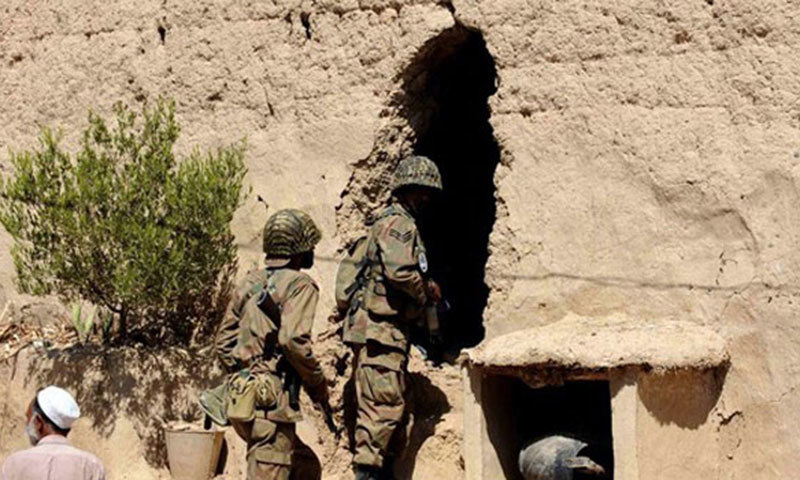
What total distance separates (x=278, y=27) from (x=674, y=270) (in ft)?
9.66

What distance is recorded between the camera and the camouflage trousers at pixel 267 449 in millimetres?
7414

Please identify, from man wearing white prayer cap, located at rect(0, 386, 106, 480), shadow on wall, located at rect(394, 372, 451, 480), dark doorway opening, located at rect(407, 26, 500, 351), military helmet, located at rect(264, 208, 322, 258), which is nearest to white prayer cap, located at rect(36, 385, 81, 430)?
man wearing white prayer cap, located at rect(0, 386, 106, 480)

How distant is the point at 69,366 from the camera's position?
861cm

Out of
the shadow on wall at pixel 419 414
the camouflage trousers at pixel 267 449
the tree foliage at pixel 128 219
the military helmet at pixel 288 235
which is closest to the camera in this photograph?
the camouflage trousers at pixel 267 449

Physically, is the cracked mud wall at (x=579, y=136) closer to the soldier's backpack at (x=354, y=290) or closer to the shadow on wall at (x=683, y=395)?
the shadow on wall at (x=683, y=395)

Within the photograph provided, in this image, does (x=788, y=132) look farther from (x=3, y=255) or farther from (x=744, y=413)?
(x=3, y=255)

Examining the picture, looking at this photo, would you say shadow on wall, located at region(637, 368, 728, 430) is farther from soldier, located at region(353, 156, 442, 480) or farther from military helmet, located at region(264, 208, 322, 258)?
military helmet, located at region(264, 208, 322, 258)

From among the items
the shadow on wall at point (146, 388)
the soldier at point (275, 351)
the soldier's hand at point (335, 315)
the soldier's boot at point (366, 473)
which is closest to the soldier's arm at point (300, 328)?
the soldier at point (275, 351)

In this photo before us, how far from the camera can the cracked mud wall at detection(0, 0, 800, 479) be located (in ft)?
23.1

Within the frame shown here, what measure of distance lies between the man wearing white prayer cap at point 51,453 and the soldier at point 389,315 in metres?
2.59

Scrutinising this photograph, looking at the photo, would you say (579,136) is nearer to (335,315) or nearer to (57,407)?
(335,315)

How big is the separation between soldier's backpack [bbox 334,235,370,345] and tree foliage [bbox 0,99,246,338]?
89 cm

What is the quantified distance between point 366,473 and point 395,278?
106cm

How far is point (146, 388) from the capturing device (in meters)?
8.42
